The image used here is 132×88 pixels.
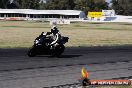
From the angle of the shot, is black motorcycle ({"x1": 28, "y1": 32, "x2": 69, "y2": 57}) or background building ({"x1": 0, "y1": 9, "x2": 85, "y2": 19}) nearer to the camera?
black motorcycle ({"x1": 28, "y1": 32, "x2": 69, "y2": 57})

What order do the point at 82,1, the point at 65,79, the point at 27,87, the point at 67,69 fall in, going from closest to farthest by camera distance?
the point at 27,87
the point at 65,79
the point at 67,69
the point at 82,1

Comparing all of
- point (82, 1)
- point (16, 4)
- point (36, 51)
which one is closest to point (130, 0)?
point (82, 1)

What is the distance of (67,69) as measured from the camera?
15.1m

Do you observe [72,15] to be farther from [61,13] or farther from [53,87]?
[53,87]

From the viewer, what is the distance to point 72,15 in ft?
436

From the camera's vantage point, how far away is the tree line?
536 ft

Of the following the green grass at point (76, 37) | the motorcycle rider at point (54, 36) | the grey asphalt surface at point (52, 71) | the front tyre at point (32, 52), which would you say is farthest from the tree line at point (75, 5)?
the grey asphalt surface at point (52, 71)

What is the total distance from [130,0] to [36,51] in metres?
163

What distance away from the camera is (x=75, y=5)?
173 metres

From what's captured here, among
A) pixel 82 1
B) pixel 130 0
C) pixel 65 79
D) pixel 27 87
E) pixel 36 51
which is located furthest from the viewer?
pixel 130 0

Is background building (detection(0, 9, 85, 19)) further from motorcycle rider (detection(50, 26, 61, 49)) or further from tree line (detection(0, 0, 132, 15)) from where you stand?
motorcycle rider (detection(50, 26, 61, 49))

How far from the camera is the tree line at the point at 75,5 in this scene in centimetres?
16325

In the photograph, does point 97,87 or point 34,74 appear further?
point 34,74

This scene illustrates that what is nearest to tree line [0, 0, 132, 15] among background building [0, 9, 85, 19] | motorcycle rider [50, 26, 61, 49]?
background building [0, 9, 85, 19]
